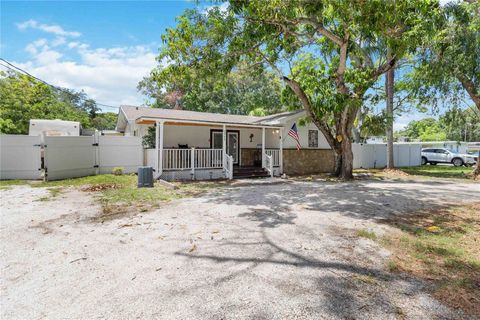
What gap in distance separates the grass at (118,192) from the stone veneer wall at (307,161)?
692 cm

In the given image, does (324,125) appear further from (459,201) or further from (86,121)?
(86,121)

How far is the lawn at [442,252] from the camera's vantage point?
2.76 meters

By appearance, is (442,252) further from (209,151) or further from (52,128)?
(52,128)

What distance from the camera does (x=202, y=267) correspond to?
330 cm

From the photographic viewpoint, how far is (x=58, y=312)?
2396 mm

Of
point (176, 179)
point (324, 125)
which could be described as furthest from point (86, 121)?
point (324, 125)

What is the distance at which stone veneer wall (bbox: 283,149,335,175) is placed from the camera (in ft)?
50.2

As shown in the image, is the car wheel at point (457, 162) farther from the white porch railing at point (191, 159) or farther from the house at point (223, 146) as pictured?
the white porch railing at point (191, 159)

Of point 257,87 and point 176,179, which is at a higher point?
point 257,87

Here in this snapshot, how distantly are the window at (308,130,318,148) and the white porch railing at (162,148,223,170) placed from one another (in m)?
6.21

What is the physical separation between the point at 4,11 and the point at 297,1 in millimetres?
10843

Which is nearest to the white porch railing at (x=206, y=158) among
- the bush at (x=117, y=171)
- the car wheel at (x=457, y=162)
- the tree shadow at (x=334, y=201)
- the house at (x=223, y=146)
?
the house at (x=223, y=146)

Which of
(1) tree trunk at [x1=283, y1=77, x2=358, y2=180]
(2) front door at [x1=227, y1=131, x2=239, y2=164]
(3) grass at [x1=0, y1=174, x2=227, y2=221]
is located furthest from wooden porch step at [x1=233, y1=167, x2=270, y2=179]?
(1) tree trunk at [x1=283, y1=77, x2=358, y2=180]

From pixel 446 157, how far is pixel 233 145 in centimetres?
1979
